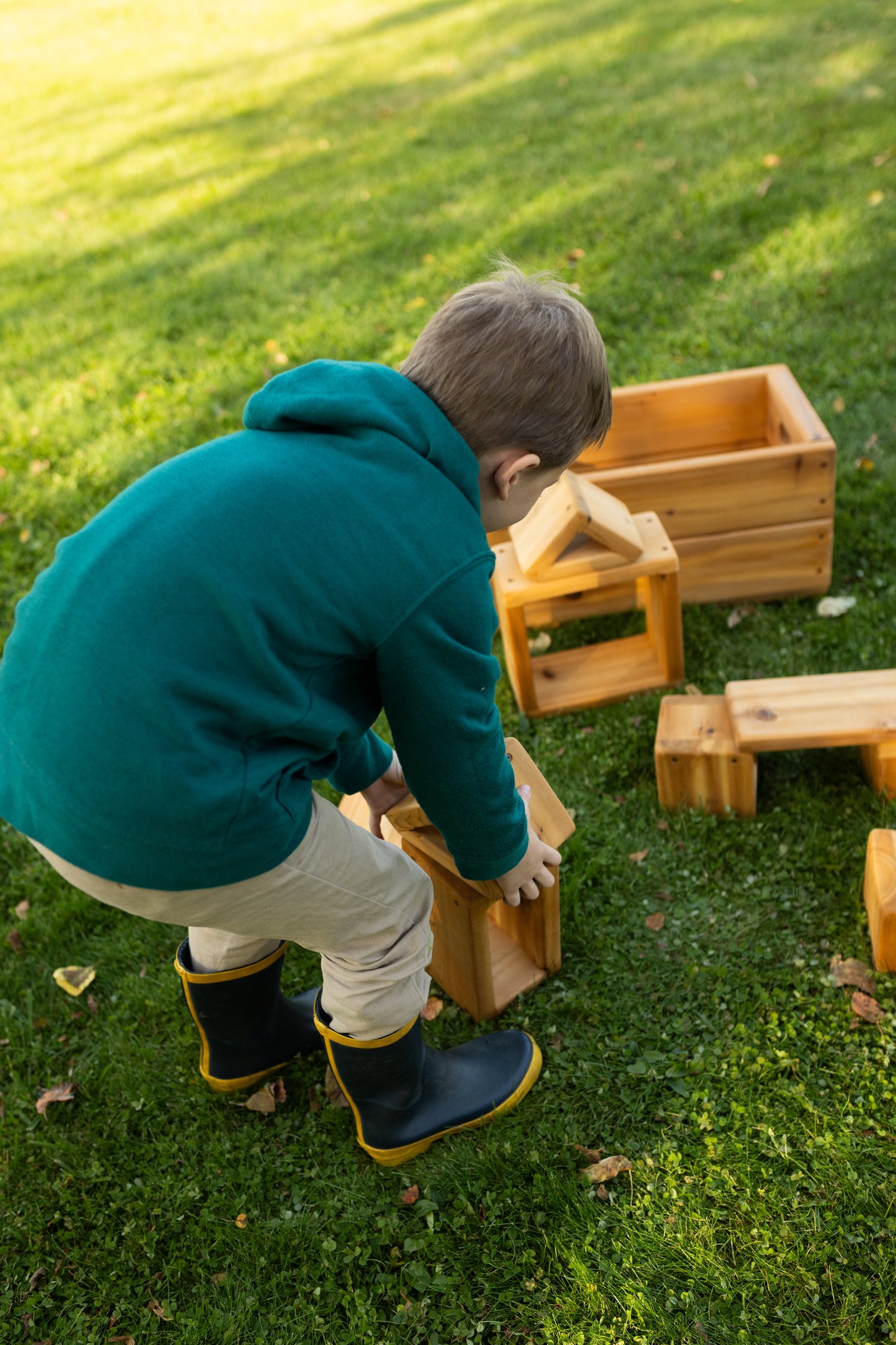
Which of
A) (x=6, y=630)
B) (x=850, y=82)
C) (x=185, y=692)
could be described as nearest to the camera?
(x=185, y=692)

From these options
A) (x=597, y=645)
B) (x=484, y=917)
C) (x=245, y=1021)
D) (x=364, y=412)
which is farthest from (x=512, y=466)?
(x=597, y=645)

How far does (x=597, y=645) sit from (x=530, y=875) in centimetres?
168

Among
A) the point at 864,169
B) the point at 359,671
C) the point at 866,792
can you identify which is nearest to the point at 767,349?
the point at 864,169

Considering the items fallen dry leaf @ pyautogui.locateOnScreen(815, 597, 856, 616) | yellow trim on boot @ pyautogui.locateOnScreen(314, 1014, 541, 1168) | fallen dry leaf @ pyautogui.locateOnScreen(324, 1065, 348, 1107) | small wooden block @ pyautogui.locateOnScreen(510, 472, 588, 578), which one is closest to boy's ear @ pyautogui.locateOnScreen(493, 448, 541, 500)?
yellow trim on boot @ pyautogui.locateOnScreen(314, 1014, 541, 1168)

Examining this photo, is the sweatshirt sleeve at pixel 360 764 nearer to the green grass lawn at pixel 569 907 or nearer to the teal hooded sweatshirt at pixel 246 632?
the teal hooded sweatshirt at pixel 246 632

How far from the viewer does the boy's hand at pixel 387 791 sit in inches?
91.7

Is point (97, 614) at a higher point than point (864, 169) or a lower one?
higher

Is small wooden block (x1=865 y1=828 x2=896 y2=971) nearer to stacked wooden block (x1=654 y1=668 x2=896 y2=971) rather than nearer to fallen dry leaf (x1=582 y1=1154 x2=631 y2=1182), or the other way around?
stacked wooden block (x1=654 y1=668 x2=896 y2=971)

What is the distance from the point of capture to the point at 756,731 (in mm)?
2736

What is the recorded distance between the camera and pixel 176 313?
20.7 feet

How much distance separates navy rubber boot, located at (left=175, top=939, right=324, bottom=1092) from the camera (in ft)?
7.52

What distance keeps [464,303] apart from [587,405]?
0.91ft

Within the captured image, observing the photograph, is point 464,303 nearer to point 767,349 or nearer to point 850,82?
point 767,349

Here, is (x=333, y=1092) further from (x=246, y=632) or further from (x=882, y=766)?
(x=882, y=766)
